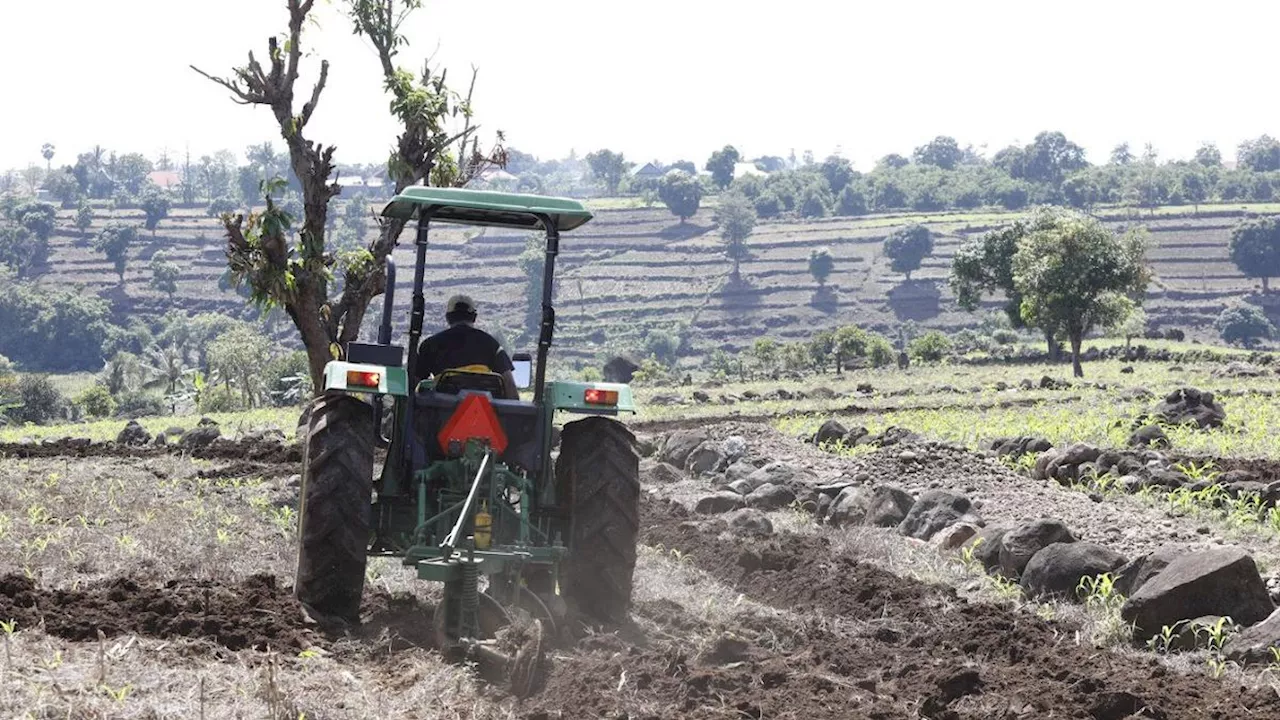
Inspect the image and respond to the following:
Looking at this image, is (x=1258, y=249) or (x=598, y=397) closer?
(x=598, y=397)

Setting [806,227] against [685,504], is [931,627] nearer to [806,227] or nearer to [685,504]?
[685,504]

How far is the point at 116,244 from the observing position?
5039 inches

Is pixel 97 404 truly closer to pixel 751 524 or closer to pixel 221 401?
pixel 221 401

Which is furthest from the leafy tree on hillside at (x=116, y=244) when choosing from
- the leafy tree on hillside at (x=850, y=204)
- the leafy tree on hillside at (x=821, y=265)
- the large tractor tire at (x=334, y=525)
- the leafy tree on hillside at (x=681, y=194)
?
the large tractor tire at (x=334, y=525)

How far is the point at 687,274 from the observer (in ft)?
414

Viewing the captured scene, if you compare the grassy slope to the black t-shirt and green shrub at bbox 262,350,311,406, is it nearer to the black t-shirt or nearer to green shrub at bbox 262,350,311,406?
green shrub at bbox 262,350,311,406

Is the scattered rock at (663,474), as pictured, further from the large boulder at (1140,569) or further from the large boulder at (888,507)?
the large boulder at (1140,569)

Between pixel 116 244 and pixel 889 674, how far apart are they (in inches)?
5089

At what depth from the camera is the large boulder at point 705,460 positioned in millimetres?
18750

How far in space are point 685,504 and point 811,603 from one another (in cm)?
588

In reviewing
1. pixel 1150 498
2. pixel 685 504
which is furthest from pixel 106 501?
pixel 1150 498

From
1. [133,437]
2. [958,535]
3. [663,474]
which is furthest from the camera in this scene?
[133,437]

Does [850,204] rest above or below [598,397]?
above

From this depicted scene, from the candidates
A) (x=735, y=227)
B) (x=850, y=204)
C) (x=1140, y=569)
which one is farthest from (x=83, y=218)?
(x=1140, y=569)
